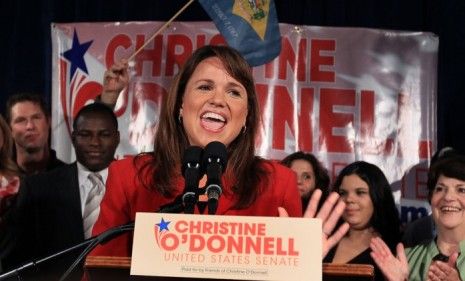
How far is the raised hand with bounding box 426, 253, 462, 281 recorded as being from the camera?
2.26 m

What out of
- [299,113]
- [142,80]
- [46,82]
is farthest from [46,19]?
[299,113]

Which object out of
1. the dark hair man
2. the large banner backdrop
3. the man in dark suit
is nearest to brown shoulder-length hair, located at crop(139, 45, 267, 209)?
the man in dark suit

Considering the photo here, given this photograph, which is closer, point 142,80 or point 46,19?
point 142,80

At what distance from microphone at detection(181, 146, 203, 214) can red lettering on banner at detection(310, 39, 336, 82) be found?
9.05 ft

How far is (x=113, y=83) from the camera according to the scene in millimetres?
4016

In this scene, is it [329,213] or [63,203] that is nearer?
[329,213]

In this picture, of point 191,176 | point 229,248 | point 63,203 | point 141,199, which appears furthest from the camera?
point 63,203

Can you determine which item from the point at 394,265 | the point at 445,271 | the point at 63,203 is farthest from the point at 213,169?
the point at 63,203

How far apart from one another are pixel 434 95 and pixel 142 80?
159cm

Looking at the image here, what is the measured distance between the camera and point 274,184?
6.40ft

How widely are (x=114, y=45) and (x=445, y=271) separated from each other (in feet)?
8.18

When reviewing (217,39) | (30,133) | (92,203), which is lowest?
(92,203)

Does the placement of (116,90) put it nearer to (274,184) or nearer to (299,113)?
(299,113)

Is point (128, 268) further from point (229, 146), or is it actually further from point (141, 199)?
point (229, 146)
